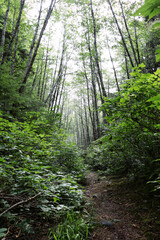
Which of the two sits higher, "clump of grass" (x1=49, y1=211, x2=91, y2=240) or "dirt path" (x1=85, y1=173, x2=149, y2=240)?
"clump of grass" (x1=49, y1=211, x2=91, y2=240)

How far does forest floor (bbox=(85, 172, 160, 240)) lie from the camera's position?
77.5 inches

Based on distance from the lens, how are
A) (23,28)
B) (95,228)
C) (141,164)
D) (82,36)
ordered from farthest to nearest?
(82,36) → (23,28) → (141,164) → (95,228)

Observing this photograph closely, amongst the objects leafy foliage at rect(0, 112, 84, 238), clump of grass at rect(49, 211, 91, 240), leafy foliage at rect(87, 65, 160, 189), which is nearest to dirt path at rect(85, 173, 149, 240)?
clump of grass at rect(49, 211, 91, 240)

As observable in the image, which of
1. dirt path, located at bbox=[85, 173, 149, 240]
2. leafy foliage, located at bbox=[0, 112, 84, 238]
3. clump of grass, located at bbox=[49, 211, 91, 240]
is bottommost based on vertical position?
dirt path, located at bbox=[85, 173, 149, 240]

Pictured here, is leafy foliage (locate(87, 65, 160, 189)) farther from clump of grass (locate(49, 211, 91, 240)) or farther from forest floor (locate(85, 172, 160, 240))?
clump of grass (locate(49, 211, 91, 240))

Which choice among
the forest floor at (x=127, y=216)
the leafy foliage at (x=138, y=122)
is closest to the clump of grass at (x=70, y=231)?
the forest floor at (x=127, y=216)

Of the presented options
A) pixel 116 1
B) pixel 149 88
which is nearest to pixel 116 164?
pixel 149 88

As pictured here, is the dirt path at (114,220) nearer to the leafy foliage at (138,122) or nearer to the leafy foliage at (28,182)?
the leafy foliage at (28,182)

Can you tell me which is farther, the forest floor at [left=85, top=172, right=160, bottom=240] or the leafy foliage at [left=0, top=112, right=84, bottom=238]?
the forest floor at [left=85, top=172, right=160, bottom=240]

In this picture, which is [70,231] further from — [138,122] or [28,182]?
[138,122]

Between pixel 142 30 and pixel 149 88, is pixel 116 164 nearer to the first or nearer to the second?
pixel 149 88

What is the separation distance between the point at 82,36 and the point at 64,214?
15883mm

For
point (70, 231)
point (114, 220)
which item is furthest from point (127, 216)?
point (70, 231)

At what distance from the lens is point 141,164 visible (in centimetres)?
311
